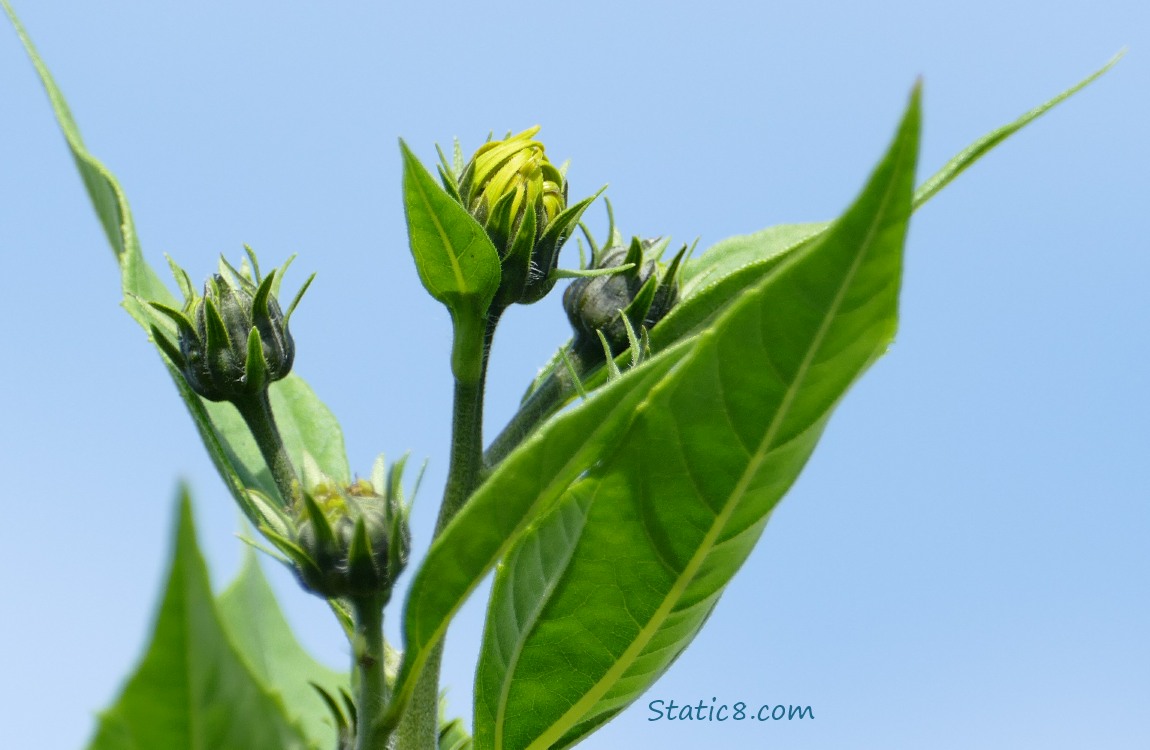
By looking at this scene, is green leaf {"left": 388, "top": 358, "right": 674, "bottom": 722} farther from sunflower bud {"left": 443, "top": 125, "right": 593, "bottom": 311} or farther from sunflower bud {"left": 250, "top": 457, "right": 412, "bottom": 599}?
sunflower bud {"left": 443, "top": 125, "right": 593, "bottom": 311}

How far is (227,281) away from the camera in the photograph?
2504 mm

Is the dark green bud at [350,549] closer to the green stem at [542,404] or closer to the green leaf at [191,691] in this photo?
the green stem at [542,404]

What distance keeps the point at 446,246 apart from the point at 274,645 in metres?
2.32

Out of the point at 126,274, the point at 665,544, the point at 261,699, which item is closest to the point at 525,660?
the point at 665,544

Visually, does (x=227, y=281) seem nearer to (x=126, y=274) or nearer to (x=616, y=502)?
(x=126, y=274)

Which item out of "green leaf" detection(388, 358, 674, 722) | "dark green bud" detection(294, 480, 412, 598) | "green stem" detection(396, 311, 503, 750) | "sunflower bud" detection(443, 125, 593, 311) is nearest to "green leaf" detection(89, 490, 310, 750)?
"green leaf" detection(388, 358, 674, 722)

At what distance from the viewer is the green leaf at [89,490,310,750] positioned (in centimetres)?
105

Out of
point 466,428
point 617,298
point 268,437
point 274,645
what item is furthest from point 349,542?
point 274,645

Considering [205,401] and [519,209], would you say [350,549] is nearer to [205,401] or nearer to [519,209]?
[519,209]

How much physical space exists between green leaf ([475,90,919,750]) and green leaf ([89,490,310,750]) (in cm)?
72

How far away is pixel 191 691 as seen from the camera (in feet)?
3.69

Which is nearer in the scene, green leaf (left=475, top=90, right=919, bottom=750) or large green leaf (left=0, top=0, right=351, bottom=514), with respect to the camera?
green leaf (left=475, top=90, right=919, bottom=750)

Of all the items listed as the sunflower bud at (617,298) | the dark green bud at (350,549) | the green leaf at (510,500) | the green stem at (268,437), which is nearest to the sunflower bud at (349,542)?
the dark green bud at (350,549)

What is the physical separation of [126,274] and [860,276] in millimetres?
1901
